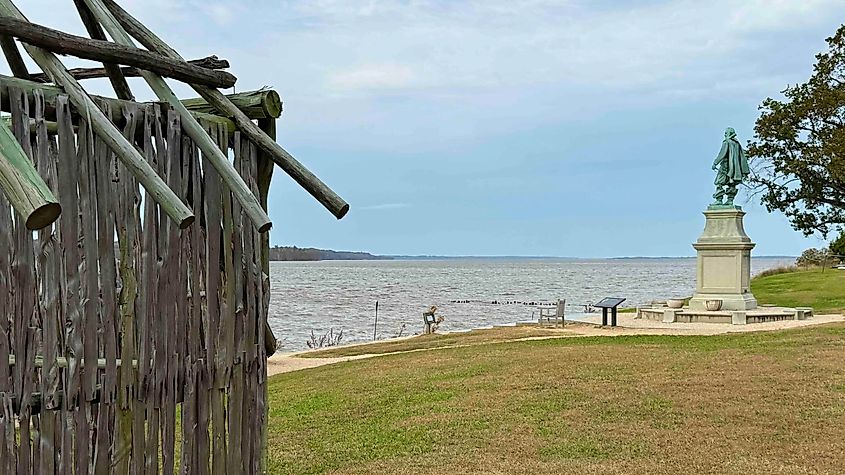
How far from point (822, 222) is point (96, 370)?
3227cm

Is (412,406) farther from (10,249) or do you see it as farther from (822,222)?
(822,222)

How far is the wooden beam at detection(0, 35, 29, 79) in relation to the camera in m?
4.16

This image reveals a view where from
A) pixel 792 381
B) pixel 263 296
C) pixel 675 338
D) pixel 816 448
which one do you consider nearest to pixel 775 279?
pixel 675 338

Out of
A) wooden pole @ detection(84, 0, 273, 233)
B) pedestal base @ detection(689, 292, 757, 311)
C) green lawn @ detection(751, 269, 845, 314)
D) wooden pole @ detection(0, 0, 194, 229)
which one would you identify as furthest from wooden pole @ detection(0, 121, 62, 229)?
green lawn @ detection(751, 269, 845, 314)

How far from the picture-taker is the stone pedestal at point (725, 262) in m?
23.6

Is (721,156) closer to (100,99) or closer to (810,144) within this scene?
(810,144)

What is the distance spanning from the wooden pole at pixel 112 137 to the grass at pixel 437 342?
15.9 metres

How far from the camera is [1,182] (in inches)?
88.7

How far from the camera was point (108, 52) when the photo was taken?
329cm

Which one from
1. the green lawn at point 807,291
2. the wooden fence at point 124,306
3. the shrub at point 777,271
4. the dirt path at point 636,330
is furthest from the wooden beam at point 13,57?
the shrub at point 777,271

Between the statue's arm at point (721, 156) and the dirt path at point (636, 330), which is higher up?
the statue's arm at point (721, 156)

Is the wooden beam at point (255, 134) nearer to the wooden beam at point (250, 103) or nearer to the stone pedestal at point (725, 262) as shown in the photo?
the wooden beam at point (250, 103)

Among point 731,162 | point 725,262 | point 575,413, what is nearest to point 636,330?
point 725,262

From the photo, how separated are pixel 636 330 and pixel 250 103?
58.4 feet
